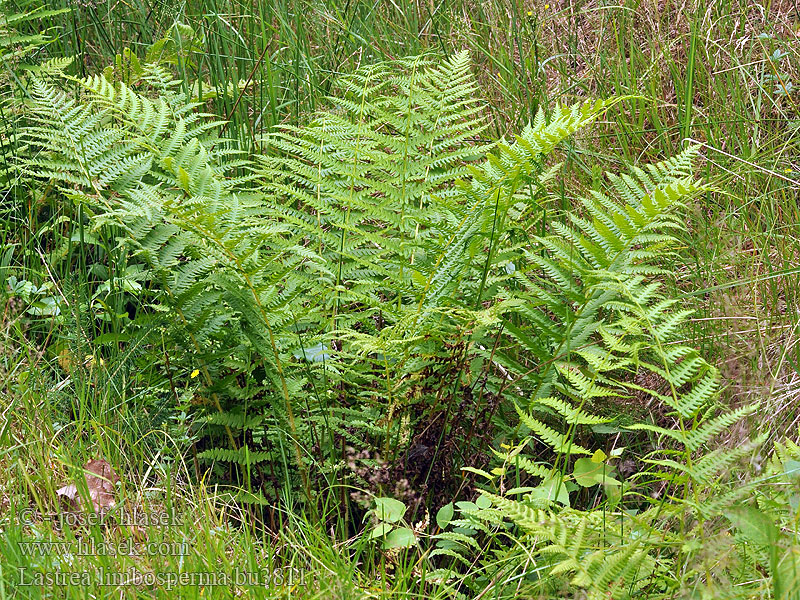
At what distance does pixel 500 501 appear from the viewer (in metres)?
1.41

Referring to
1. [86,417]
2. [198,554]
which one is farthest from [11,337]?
[198,554]

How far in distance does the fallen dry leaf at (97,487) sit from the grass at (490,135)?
0.10ft

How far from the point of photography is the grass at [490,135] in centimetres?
156

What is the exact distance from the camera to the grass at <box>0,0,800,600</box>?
5.12ft

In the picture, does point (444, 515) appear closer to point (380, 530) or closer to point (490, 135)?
point (380, 530)

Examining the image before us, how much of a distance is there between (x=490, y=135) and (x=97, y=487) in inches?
74.6

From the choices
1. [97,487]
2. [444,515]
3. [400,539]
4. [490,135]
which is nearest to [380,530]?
[400,539]

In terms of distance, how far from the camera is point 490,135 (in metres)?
2.99

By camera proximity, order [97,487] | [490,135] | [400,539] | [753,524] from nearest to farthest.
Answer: [753,524] → [400,539] → [97,487] → [490,135]

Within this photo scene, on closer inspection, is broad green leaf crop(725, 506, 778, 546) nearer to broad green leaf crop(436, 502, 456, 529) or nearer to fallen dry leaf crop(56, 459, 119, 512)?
broad green leaf crop(436, 502, 456, 529)

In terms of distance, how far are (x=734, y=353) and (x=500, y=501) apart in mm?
769

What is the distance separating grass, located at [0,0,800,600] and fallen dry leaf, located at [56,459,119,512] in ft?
0.10

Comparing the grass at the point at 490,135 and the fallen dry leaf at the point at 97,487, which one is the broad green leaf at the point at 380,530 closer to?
the grass at the point at 490,135

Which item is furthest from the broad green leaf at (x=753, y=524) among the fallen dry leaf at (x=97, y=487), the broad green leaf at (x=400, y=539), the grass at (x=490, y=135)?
the fallen dry leaf at (x=97, y=487)
